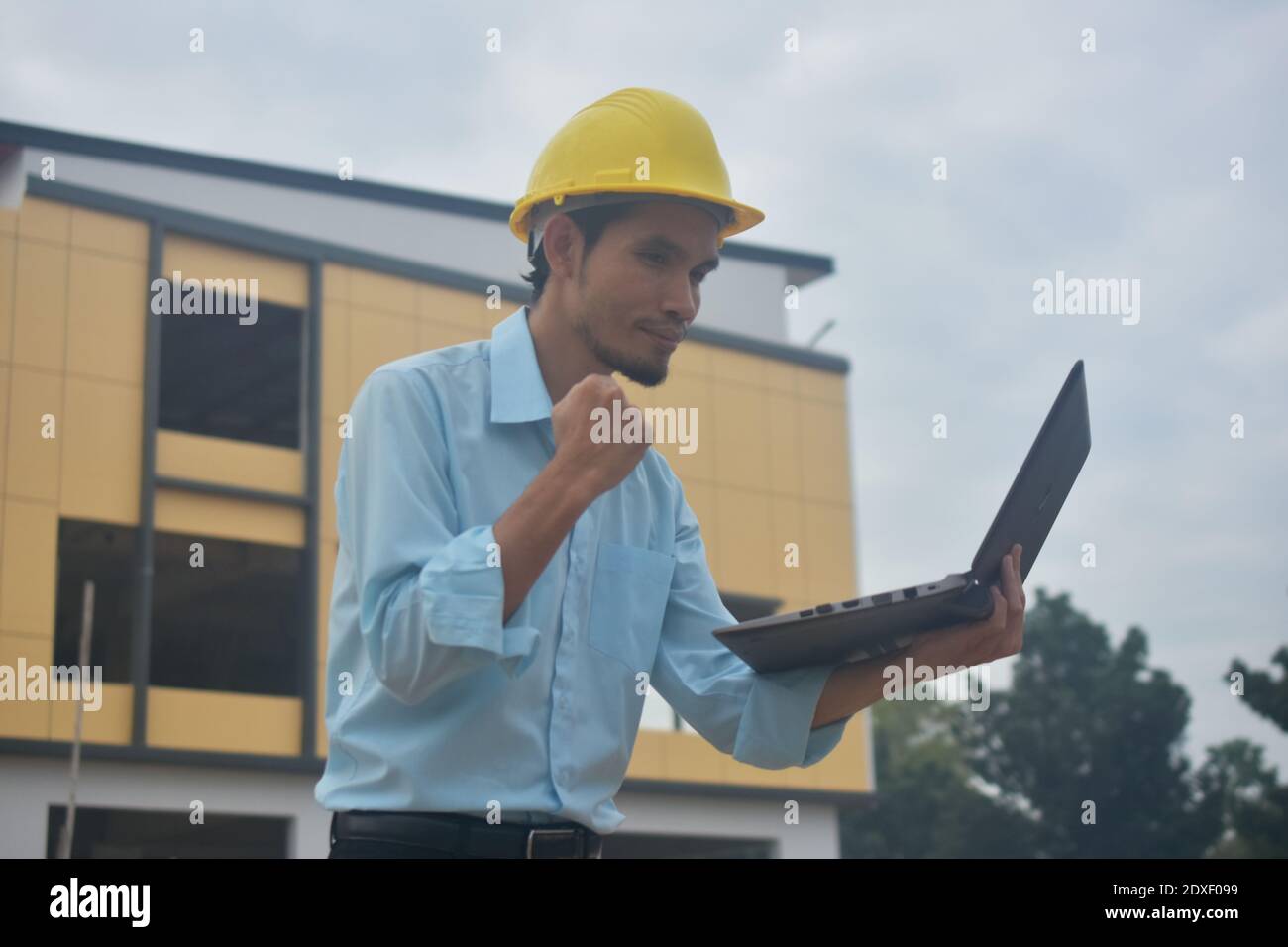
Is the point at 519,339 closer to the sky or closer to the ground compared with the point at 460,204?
closer to the ground

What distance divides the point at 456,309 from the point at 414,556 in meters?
25.0

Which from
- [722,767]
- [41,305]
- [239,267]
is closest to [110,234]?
[41,305]

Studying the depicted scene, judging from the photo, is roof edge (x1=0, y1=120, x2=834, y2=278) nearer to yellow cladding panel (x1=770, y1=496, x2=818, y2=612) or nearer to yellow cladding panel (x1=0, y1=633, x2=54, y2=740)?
yellow cladding panel (x1=770, y1=496, x2=818, y2=612)

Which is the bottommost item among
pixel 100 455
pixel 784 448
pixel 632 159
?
pixel 632 159

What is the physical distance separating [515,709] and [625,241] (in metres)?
0.96

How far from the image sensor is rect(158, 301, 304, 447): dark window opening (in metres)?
25.4

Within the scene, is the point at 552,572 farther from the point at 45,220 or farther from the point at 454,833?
the point at 45,220

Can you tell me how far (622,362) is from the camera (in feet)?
10.2

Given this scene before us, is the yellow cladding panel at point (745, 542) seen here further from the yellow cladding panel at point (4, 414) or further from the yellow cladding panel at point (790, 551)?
the yellow cladding panel at point (4, 414)

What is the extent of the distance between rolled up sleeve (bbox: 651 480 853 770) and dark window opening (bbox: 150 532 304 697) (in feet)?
71.0

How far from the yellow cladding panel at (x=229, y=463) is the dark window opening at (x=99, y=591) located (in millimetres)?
1259
